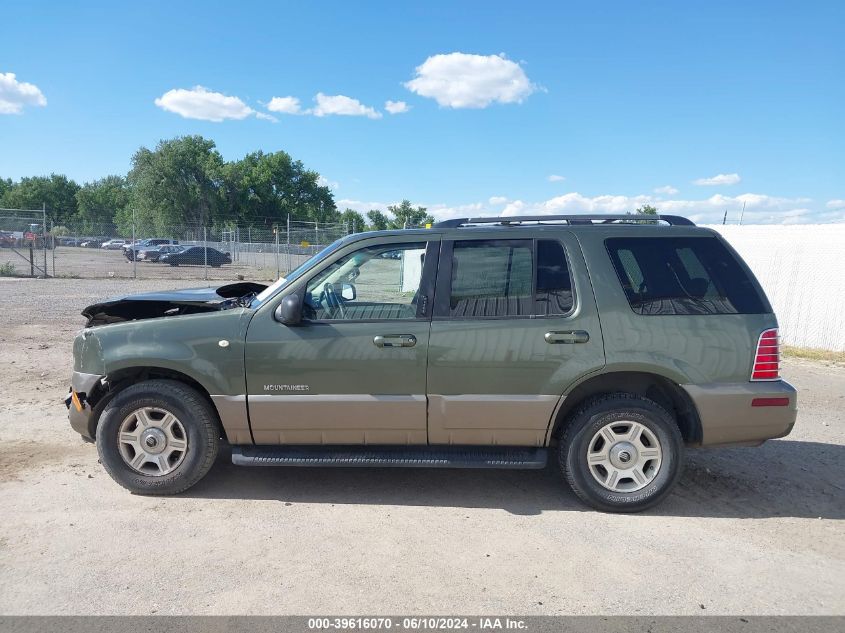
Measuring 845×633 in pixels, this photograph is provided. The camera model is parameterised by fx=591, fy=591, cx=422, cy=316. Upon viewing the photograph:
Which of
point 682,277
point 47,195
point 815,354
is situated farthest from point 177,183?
point 682,277

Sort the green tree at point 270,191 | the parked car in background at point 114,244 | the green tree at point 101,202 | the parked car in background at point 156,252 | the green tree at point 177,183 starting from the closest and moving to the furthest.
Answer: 1. the parked car in background at point 156,252
2. the parked car in background at point 114,244
3. the green tree at point 177,183
4. the green tree at point 270,191
5. the green tree at point 101,202

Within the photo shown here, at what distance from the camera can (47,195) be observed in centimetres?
8638

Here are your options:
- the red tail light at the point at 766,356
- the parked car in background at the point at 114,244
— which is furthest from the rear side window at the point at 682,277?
the parked car in background at the point at 114,244

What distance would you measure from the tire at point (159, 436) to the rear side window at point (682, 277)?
3.09 m

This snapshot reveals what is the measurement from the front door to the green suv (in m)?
0.01

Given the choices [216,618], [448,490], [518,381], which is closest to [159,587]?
[216,618]

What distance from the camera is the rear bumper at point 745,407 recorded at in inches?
155

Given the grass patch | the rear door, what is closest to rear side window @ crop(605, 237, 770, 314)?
the rear door

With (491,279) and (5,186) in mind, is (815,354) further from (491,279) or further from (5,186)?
(5,186)

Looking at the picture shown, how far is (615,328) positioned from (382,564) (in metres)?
2.12

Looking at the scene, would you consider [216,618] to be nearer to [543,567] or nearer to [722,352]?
[543,567]

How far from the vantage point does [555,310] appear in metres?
4.04

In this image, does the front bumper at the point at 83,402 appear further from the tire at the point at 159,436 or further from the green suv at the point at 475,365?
the tire at the point at 159,436

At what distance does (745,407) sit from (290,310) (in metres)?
3.11
